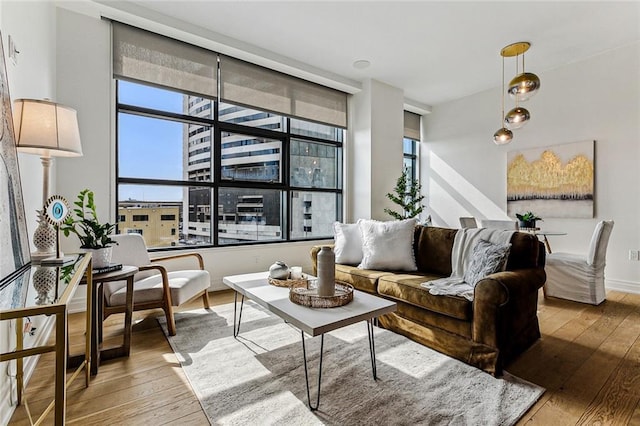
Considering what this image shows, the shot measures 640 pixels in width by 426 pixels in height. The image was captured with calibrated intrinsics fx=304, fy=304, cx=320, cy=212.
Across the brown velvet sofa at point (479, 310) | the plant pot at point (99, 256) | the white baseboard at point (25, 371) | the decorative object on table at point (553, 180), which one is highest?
the decorative object on table at point (553, 180)

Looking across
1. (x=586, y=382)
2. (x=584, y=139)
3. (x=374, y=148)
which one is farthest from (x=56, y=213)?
(x=584, y=139)

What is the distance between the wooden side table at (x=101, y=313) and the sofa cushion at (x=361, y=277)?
1.59 m

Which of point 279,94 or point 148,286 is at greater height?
point 279,94

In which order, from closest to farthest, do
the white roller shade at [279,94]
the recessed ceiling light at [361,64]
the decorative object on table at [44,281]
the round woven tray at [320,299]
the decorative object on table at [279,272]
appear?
the decorative object on table at [44,281]
the round woven tray at [320,299]
the decorative object on table at [279,272]
the white roller shade at [279,94]
the recessed ceiling light at [361,64]

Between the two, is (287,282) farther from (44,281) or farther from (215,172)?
(215,172)

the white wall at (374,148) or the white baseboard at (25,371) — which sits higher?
the white wall at (374,148)

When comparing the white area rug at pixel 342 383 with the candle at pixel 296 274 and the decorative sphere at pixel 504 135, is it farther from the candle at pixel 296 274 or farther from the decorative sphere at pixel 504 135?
the decorative sphere at pixel 504 135

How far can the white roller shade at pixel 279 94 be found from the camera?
386 centimetres

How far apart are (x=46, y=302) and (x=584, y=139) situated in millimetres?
5583

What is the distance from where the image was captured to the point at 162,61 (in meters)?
3.34

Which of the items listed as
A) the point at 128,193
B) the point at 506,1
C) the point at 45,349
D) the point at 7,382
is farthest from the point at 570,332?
the point at 128,193

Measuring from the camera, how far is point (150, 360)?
2.07 m

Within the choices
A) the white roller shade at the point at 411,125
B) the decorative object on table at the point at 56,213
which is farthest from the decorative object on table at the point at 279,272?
the white roller shade at the point at 411,125

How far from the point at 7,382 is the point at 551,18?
5.26 metres
